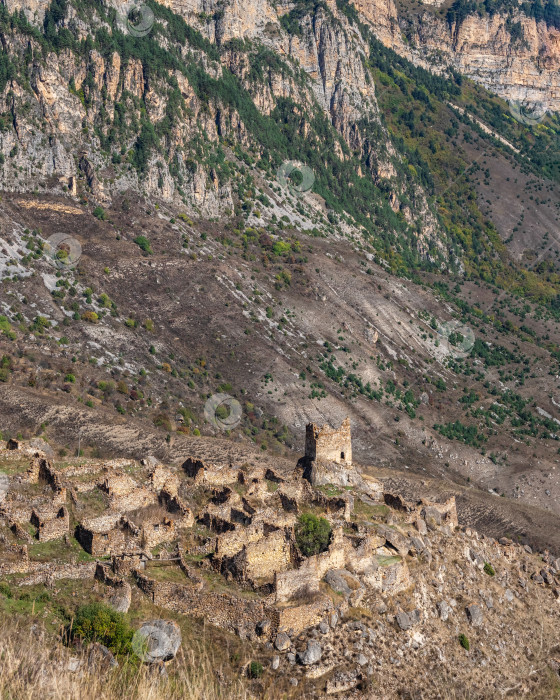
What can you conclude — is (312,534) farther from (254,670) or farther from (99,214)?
(99,214)

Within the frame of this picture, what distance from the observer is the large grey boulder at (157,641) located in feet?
95.1

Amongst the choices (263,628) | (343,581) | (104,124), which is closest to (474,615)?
(343,581)

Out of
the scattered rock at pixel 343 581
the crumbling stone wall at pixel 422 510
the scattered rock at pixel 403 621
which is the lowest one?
the crumbling stone wall at pixel 422 510

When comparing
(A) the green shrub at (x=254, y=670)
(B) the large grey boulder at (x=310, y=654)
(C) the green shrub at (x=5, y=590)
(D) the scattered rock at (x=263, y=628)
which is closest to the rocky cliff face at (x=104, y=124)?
(C) the green shrub at (x=5, y=590)

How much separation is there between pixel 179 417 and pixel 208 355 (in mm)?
24258

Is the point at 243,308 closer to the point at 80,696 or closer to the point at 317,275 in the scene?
the point at 317,275

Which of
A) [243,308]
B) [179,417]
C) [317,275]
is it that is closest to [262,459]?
[179,417]

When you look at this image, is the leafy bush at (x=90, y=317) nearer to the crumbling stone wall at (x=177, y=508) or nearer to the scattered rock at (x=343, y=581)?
the crumbling stone wall at (x=177, y=508)

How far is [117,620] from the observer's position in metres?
30.5

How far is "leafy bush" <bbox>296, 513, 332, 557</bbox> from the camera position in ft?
130

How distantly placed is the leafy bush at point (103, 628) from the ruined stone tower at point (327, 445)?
1000 inches

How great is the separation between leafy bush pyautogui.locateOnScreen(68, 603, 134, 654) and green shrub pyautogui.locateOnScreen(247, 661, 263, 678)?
15.2 ft

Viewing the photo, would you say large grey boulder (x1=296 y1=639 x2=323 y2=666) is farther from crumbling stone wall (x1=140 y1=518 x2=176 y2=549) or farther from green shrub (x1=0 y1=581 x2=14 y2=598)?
green shrub (x1=0 y1=581 x2=14 y2=598)

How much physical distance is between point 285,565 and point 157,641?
28.6ft
